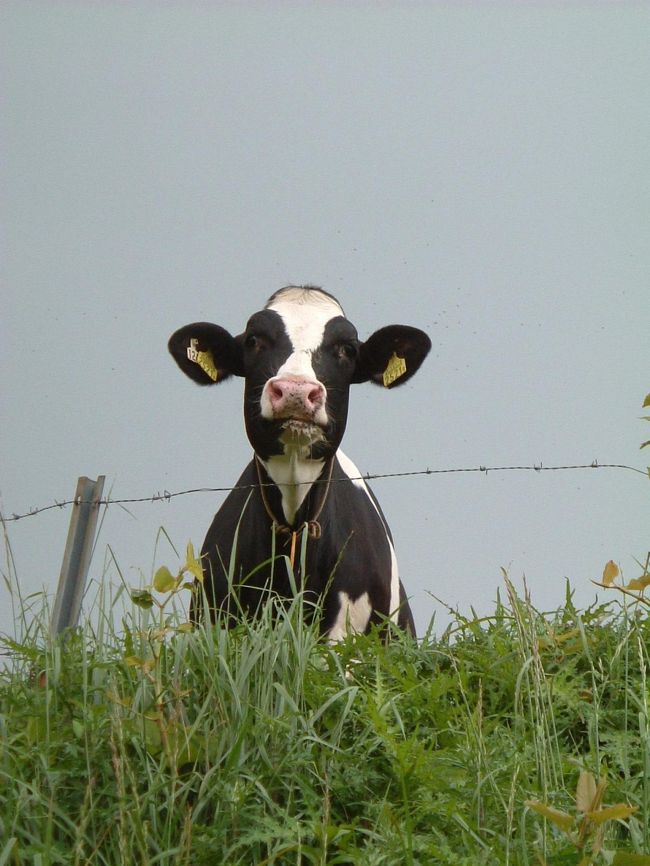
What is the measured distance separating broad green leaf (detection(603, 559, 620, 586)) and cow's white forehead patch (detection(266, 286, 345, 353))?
115 inches

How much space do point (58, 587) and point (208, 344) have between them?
2.42m

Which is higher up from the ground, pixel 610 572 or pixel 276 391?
pixel 276 391

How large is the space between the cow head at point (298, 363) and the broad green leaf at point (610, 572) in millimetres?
2308

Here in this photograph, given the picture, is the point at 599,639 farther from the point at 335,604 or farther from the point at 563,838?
the point at 335,604

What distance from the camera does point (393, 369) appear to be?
21.5 ft

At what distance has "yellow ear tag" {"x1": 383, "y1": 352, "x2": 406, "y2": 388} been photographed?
6.53 meters

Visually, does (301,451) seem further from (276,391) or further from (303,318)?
(303,318)

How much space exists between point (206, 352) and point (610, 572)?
360 cm

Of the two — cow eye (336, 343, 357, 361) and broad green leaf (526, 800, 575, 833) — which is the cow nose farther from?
broad green leaf (526, 800, 575, 833)

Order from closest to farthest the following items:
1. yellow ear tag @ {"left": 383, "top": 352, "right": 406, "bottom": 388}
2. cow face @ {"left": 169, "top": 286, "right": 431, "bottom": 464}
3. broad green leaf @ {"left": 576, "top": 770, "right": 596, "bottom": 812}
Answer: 1. broad green leaf @ {"left": 576, "top": 770, "right": 596, "bottom": 812}
2. cow face @ {"left": 169, "top": 286, "right": 431, "bottom": 464}
3. yellow ear tag @ {"left": 383, "top": 352, "right": 406, "bottom": 388}

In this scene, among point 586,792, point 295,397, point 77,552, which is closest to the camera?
point 586,792

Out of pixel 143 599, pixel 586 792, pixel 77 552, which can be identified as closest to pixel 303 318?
pixel 77 552

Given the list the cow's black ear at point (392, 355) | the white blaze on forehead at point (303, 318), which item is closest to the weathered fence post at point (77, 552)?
the white blaze on forehead at point (303, 318)

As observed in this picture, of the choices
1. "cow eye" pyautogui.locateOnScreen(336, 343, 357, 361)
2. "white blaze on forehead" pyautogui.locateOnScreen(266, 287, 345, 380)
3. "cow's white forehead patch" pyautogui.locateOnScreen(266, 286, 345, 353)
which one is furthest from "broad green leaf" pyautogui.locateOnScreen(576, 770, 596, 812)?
"cow eye" pyautogui.locateOnScreen(336, 343, 357, 361)
